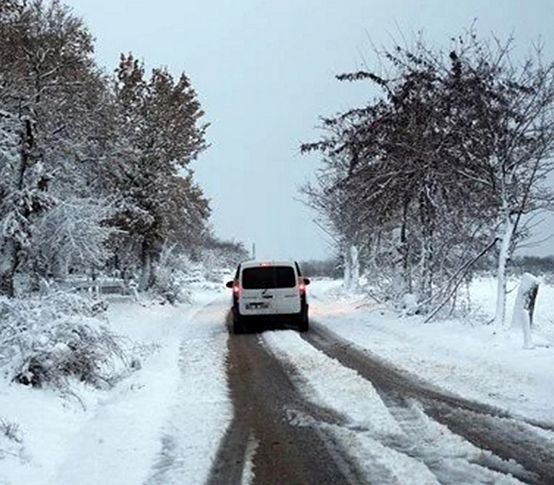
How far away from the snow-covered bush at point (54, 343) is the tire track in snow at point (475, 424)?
398 cm

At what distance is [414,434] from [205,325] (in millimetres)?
14627

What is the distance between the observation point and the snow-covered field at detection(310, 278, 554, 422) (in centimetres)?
900

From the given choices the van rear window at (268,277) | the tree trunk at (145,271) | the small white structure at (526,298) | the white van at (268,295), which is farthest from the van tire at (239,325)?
the tree trunk at (145,271)

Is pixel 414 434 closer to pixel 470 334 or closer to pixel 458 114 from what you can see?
pixel 470 334

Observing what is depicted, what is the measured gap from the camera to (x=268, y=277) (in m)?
19.0

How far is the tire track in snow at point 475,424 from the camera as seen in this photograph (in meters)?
5.86

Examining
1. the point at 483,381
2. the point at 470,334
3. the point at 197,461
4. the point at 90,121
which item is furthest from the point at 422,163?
the point at 197,461

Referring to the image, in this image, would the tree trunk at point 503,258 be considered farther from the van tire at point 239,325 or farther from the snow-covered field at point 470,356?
the van tire at point 239,325

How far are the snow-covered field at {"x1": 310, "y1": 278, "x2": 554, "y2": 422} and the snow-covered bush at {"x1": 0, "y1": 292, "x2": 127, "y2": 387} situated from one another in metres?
4.91

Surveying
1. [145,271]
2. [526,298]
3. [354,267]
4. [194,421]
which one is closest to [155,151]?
[145,271]

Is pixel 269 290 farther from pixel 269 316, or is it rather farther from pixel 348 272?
pixel 348 272

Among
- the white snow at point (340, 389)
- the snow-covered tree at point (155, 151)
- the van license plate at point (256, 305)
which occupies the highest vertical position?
the snow-covered tree at point (155, 151)

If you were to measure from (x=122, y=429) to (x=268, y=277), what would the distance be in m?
11.9

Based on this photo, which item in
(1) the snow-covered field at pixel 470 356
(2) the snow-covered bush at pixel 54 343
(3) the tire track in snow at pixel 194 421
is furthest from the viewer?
(1) the snow-covered field at pixel 470 356
